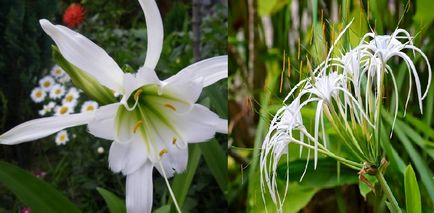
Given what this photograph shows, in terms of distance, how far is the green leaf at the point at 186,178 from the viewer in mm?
852

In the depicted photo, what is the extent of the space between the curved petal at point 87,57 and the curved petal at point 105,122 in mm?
24

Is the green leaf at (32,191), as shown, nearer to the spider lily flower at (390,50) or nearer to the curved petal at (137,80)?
the curved petal at (137,80)

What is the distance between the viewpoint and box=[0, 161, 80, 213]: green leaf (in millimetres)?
757

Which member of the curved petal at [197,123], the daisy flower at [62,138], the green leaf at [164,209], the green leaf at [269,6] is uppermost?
the green leaf at [269,6]

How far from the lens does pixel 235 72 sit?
939 millimetres

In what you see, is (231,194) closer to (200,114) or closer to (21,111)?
(200,114)

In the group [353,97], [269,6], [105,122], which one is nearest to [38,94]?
[105,122]

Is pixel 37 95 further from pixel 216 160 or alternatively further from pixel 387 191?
pixel 387 191

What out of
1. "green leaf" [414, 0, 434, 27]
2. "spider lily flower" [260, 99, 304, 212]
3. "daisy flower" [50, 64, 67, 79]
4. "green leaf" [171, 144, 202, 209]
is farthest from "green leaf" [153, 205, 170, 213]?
"green leaf" [414, 0, 434, 27]

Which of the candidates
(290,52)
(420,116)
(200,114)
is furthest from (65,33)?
(420,116)

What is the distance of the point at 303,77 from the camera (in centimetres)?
76

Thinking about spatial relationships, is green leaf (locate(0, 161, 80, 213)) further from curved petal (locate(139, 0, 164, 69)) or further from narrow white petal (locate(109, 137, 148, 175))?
curved petal (locate(139, 0, 164, 69))

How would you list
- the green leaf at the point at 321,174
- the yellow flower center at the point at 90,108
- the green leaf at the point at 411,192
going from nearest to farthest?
1. the green leaf at the point at 411,192
2. the green leaf at the point at 321,174
3. the yellow flower center at the point at 90,108

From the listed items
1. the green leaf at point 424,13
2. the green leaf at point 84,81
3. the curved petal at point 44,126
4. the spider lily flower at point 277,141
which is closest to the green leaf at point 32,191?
the curved petal at point 44,126
